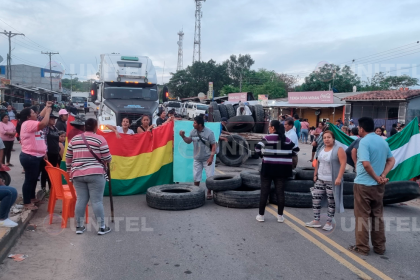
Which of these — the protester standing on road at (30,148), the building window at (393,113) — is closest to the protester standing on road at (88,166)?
the protester standing on road at (30,148)

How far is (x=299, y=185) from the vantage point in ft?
23.8

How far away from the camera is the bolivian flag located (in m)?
8.04

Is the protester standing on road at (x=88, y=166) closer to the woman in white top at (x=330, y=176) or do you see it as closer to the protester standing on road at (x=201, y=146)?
the protester standing on road at (x=201, y=146)

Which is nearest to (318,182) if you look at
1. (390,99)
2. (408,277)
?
(408,277)

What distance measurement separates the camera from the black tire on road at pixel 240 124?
14414mm

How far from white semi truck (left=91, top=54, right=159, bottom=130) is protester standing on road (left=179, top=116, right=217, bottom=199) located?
726 cm

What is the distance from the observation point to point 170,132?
27.9 ft

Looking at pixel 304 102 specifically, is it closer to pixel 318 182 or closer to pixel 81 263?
pixel 318 182

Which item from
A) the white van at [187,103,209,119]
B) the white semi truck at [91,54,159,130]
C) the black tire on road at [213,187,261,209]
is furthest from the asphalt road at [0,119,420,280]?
the white van at [187,103,209,119]

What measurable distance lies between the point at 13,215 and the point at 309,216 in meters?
5.21

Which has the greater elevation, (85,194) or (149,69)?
(149,69)

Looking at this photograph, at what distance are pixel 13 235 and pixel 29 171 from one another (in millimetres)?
1497

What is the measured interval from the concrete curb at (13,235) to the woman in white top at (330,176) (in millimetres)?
4521

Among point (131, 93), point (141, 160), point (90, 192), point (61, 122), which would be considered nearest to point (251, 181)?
point (141, 160)
